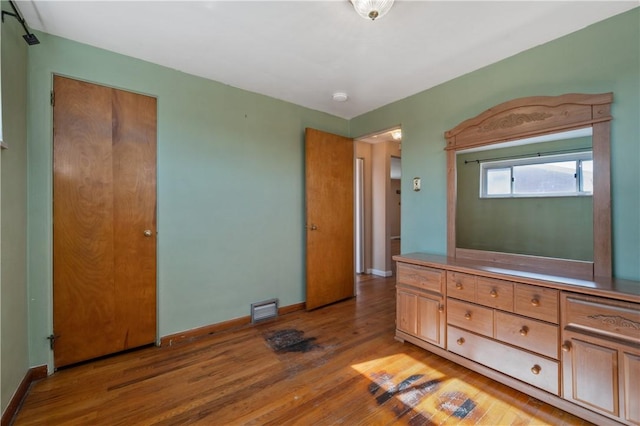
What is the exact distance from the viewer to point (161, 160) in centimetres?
238

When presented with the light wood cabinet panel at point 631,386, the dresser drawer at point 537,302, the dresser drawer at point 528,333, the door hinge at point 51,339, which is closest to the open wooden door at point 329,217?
the dresser drawer at point 528,333

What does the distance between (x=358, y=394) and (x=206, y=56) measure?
282 cm

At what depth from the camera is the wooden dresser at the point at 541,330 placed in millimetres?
1412

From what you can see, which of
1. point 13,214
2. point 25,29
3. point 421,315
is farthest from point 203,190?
point 421,315

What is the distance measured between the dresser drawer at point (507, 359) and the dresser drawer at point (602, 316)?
30 centimetres

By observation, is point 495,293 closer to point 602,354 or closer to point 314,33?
point 602,354

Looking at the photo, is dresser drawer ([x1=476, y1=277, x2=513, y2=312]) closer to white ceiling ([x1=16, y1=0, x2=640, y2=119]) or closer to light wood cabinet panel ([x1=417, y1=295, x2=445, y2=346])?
light wood cabinet panel ([x1=417, y1=295, x2=445, y2=346])

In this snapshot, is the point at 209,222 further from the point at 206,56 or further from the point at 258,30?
the point at 258,30

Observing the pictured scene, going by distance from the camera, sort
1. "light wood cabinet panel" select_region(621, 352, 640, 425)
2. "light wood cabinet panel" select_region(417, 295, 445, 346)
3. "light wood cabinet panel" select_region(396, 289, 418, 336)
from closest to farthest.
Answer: "light wood cabinet panel" select_region(621, 352, 640, 425)
"light wood cabinet panel" select_region(417, 295, 445, 346)
"light wood cabinet panel" select_region(396, 289, 418, 336)

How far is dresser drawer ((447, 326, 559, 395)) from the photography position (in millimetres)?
1644

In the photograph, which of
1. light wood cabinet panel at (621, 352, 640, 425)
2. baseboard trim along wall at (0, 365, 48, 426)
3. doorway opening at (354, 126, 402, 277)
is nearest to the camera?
light wood cabinet panel at (621, 352, 640, 425)

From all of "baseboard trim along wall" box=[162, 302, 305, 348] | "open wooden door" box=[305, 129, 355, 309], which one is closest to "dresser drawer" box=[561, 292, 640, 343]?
"open wooden door" box=[305, 129, 355, 309]

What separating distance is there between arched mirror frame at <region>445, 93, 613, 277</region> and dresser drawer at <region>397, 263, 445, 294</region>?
0.43m

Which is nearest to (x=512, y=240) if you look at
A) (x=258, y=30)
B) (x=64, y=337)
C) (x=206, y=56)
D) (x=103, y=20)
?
(x=258, y=30)
